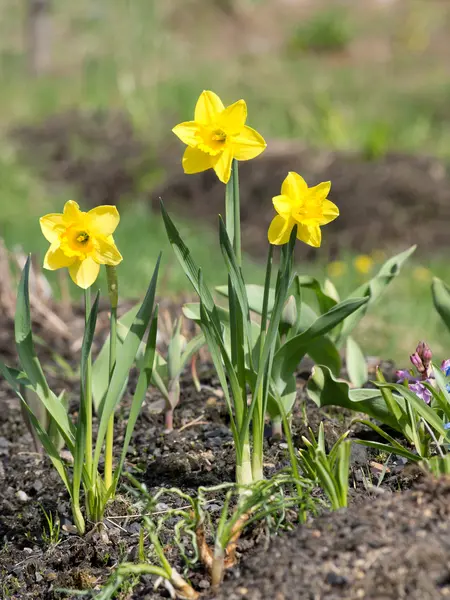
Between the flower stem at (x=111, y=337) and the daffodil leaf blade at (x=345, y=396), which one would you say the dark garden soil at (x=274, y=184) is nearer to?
the daffodil leaf blade at (x=345, y=396)

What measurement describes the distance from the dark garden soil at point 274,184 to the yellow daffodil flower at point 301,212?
4.79 metres

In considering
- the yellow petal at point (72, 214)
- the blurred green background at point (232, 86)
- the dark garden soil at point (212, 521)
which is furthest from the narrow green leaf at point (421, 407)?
the blurred green background at point (232, 86)

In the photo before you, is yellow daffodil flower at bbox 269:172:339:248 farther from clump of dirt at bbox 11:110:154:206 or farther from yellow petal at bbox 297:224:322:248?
clump of dirt at bbox 11:110:154:206

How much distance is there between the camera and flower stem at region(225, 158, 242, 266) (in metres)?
2.09

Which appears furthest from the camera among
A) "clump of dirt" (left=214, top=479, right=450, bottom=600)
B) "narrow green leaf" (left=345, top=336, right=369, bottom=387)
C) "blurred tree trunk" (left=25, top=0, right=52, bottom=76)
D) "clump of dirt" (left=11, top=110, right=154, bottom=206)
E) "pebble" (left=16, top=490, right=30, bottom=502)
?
"blurred tree trunk" (left=25, top=0, right=52, bottom=76)

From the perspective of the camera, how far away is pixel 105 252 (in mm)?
1986

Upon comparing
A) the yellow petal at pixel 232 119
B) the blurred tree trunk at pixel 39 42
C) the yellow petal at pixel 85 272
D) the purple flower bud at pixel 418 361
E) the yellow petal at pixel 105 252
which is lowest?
the purple flower bud at pixel 418 361

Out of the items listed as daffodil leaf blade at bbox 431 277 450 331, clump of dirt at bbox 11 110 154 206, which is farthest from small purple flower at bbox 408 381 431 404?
clump of dirt at bbox 11 110 154 206

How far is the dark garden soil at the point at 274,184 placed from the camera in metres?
7.24

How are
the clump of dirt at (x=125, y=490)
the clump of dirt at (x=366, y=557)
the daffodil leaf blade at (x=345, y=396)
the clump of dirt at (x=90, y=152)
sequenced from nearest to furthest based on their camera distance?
the clump of dirt at (x=366, y=557)
the clump of dirt at (x=125, y=490)
the daffodil leaf blade at (x=345, y=396)
the clump of dirt at (x=90, y=152)

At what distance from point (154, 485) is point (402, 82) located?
10.2 metres

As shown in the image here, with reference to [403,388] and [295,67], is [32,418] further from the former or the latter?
[295,67]

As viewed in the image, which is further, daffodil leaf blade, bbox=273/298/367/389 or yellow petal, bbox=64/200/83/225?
daffodil leaf blade, bbox=273/298/367/389

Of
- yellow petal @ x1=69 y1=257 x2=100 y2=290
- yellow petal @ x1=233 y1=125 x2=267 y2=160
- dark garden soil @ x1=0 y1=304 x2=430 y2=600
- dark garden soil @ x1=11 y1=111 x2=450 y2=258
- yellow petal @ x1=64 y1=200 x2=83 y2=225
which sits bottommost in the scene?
dark garden soil @ x1=0 y1=304 x2=430 y2=600
